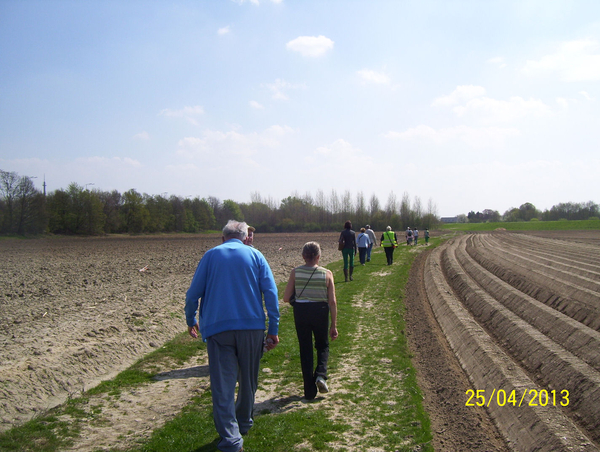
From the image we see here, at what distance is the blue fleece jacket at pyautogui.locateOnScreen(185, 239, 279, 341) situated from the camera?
3.78 meters

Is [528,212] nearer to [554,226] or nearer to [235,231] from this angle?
[554,226]

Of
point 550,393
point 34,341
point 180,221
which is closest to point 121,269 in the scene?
point 34,341

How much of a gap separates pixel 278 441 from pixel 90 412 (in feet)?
8.05

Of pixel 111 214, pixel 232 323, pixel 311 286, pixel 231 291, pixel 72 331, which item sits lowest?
pixel 72 331

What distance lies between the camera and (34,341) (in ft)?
23.4

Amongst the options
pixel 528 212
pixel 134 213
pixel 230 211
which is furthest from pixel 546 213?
pixel 134 213

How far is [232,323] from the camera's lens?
3758mm

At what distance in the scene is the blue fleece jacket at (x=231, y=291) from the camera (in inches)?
149

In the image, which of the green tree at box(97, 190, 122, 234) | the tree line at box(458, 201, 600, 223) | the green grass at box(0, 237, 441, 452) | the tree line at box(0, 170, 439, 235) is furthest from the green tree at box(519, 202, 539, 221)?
the green grass at box(0, 237, 441, 452)

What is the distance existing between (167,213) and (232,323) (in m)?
77.3

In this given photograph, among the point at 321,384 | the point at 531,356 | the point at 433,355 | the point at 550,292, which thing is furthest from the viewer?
the point at 550,292

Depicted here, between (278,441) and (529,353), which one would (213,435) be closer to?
(278,441)

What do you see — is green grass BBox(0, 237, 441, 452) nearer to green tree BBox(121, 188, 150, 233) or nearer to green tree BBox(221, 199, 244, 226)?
green tree BBox(121, 188, 150, 233)

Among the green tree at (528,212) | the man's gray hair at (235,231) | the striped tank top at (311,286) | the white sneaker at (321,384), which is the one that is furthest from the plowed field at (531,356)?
the green tree at (528,212)
